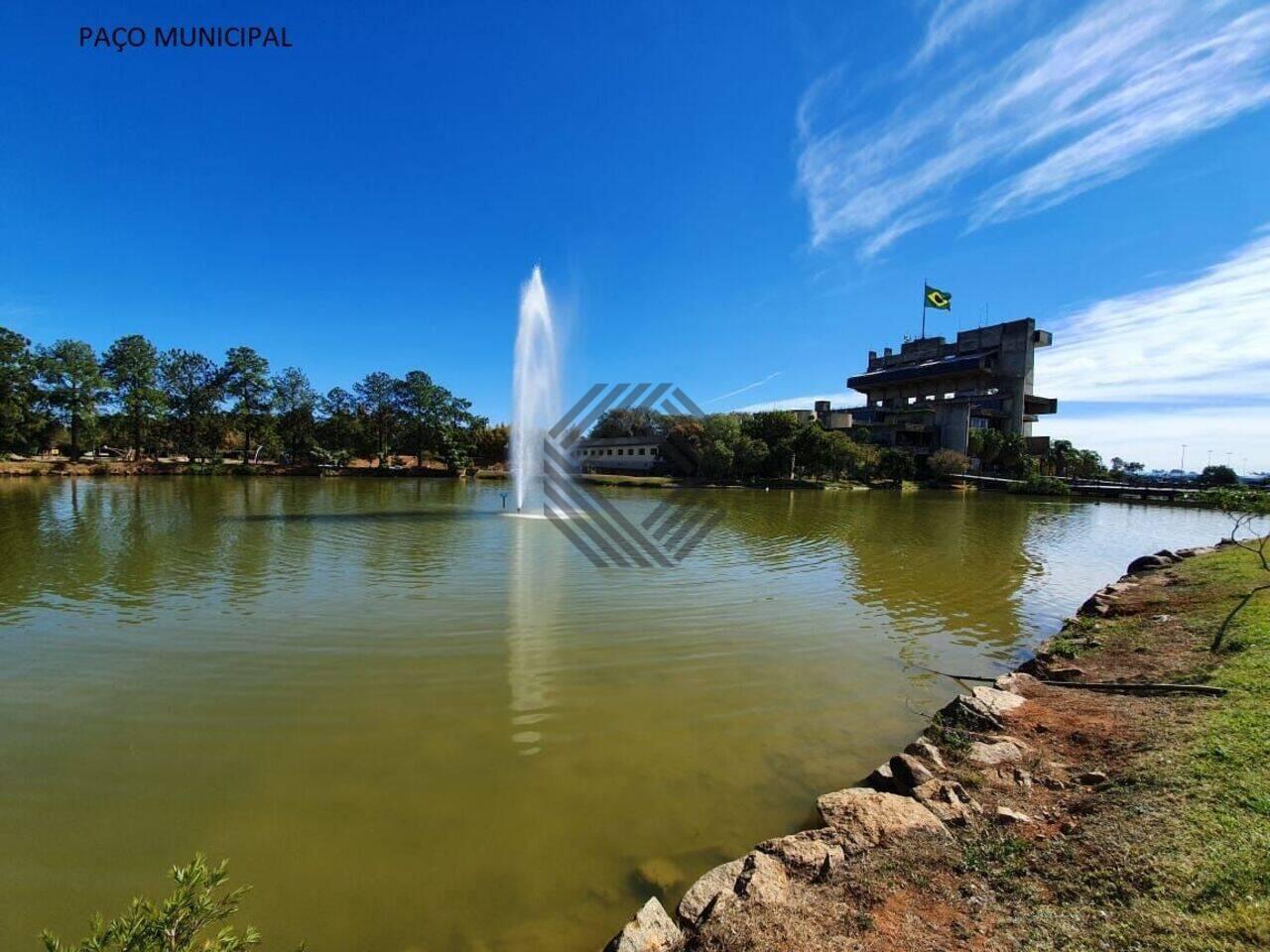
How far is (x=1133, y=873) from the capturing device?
353cm

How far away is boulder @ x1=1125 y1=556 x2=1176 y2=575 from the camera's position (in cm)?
1709

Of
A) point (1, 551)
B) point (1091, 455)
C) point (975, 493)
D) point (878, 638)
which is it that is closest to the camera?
point (878, 638)

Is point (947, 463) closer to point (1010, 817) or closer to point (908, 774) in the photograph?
point (908, 774)

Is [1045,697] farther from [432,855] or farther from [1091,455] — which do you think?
[1091,455]

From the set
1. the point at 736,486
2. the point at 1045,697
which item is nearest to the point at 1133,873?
the point at 1045,697

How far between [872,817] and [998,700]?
3.41 meters

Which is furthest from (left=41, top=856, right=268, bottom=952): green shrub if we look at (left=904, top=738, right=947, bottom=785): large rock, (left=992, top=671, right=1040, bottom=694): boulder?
(left=992, top=671, right=1040, bottom=694): boulder

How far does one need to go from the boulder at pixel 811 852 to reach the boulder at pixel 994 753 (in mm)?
2158

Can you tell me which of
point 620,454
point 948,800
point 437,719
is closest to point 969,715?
point 948,800

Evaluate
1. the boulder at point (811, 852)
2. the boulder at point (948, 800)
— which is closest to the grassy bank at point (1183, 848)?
the boulder at point (948, 800)

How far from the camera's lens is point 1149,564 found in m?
17.6

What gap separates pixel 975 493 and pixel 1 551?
72.9 metres

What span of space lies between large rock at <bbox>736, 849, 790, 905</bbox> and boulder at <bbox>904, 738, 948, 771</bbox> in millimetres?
2428

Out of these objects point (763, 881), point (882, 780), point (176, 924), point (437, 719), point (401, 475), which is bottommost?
point (437, 719)
